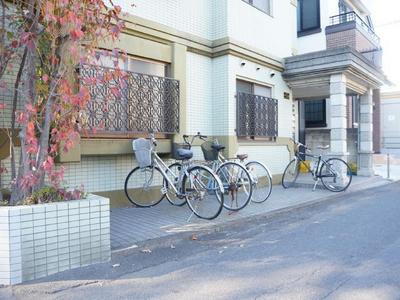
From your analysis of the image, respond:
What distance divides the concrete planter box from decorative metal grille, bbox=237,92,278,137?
5.38 m

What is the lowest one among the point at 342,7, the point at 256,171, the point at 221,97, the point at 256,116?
A: the point at 256,171

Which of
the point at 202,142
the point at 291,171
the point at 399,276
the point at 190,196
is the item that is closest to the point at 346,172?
the point at 291,171

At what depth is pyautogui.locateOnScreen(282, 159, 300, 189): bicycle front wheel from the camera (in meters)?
9.90

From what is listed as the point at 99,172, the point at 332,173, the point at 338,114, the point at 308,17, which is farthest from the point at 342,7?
the point at 99,172

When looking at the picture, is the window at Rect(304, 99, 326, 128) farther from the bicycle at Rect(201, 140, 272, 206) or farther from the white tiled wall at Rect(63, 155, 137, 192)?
the white tiled wall at Rect(63, 155, 137, 192)

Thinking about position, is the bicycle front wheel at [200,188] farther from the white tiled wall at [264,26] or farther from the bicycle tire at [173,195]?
the white tiled wall at [264,26]

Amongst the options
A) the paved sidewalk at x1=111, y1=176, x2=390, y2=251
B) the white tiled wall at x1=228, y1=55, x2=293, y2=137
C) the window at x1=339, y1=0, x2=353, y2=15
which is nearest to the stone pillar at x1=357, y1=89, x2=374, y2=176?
the white tiled wall at x1=228, y1=55, x2=293, y2=137

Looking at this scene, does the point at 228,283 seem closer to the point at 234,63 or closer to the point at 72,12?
the point at 72,12

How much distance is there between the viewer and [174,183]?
6496 mm

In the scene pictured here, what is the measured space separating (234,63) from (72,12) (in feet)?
18.8

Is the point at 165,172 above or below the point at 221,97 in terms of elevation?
below

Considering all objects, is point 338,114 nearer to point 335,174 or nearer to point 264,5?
point 335,174

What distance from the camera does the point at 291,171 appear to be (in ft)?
33.1

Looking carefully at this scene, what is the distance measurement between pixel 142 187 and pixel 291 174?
4673mm
